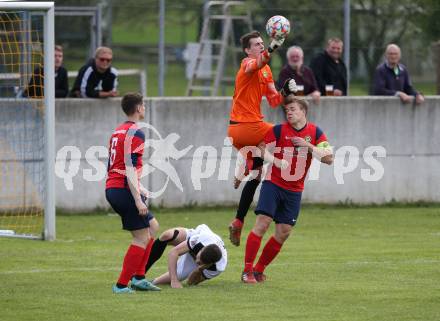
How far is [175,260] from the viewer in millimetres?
10594

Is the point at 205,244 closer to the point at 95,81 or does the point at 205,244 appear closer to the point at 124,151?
the point at 124,151

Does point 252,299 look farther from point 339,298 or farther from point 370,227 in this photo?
point 370,227

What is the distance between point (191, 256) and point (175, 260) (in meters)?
0.22

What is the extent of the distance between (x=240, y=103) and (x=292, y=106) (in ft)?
5.59

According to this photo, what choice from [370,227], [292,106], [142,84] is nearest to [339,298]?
[292,106]

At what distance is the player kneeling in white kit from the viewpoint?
1039cm

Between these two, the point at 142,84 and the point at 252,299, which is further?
the point at 142,84

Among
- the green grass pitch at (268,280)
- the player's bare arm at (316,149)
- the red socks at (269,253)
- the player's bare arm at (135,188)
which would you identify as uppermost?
the player's bare arm at (316,149)

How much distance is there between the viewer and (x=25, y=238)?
13.4 metres

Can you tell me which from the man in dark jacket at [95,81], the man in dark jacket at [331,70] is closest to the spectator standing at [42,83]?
the man in dark jacket at [95,81]

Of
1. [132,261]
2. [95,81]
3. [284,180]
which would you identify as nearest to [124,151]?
[132,261]

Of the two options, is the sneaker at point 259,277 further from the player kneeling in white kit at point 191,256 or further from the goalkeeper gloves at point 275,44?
the goalkeeper gloves at point 275,44

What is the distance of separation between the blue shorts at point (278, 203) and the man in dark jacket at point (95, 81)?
6.38 meters

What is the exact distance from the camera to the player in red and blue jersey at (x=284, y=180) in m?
10.7
